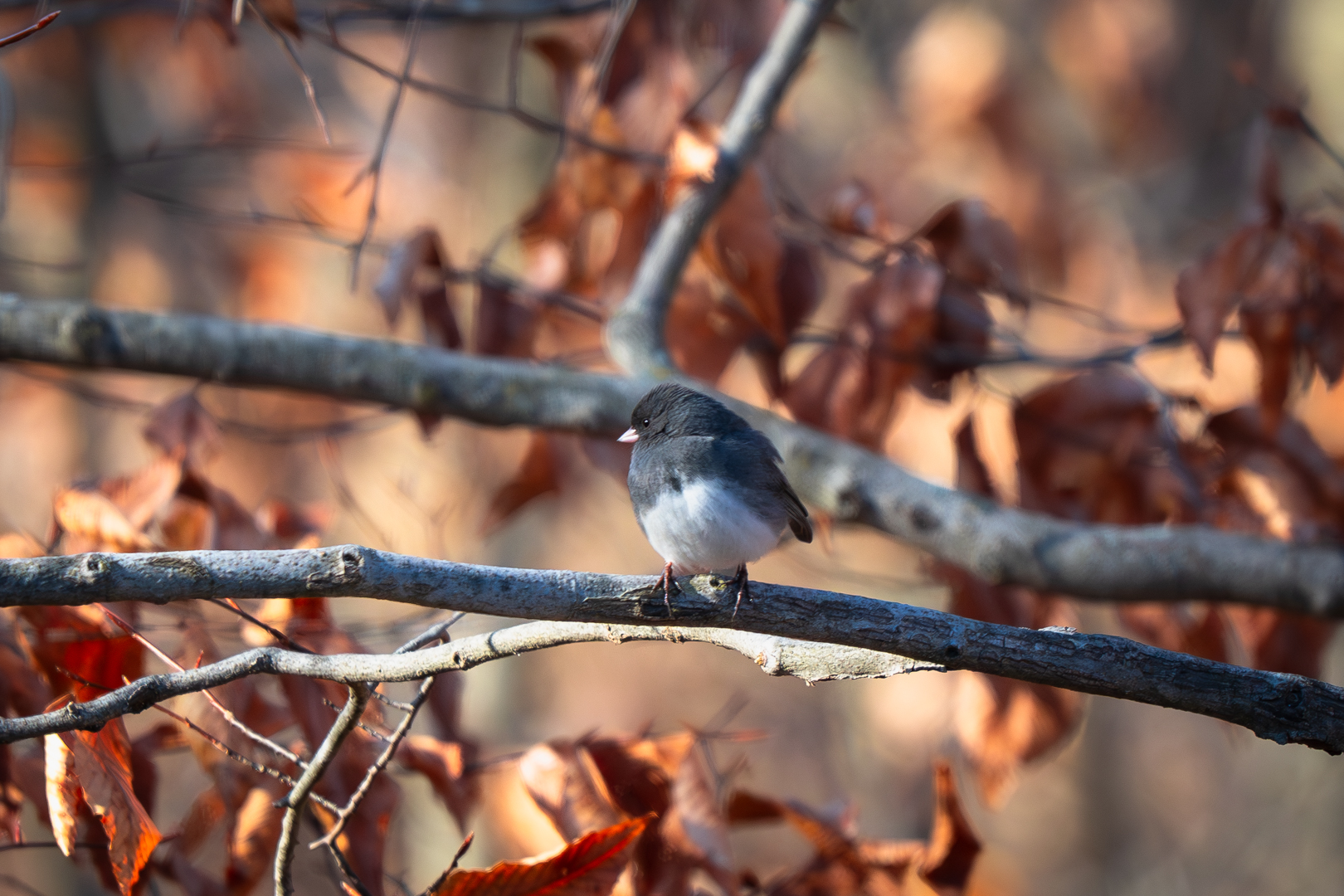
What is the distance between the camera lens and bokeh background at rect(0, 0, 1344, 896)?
16.9 feet

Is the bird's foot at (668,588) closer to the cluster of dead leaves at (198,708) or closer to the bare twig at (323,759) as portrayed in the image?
the bare twig at (323,759)

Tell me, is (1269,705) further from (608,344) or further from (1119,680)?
(608,344)

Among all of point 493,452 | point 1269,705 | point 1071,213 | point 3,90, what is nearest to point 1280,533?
point 1269,705

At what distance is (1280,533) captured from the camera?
2010 millimetres

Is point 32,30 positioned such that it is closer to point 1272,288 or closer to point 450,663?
point 450,663

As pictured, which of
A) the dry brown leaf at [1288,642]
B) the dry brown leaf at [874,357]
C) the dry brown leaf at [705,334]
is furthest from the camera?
the dry brown leaf at [705,334]

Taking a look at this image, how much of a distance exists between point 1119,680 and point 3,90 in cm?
210

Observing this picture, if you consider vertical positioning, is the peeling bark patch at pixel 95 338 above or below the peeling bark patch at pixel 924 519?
above

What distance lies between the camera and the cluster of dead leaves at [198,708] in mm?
1495

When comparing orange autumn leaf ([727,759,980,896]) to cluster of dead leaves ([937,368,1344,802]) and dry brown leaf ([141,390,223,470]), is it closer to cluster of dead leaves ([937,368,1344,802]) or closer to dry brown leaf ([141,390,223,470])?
cluster of dead leaves ([937,368,1344,802])

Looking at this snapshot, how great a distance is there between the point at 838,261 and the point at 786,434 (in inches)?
105

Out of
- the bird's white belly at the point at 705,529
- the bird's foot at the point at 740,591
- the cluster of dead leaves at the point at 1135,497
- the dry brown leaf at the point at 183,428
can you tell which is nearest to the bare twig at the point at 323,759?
the bird's foot at the point at 740,591

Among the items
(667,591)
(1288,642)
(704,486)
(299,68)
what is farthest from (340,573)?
(1288,642)

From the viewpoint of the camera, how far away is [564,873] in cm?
122
